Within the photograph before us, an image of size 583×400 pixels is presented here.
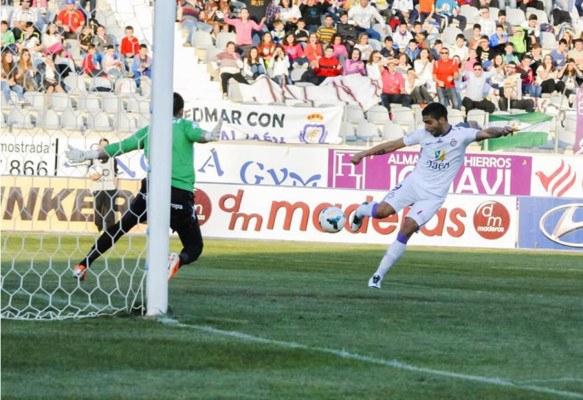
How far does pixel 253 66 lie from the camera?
28406 millimetres

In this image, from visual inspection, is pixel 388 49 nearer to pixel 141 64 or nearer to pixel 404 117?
pixel 404 117

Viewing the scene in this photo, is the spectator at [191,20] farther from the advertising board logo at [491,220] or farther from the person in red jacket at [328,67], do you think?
the advertising board logo at [491,220]

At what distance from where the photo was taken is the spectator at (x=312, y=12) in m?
30.1

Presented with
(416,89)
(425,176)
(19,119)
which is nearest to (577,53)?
(416,89)

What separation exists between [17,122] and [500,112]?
15875 millimetres

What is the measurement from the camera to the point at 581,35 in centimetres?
3166

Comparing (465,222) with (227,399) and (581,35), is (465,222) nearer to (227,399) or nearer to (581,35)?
(581,35)

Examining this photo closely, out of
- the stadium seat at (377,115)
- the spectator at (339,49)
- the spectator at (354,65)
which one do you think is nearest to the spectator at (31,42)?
the stadium seat at (377,115)

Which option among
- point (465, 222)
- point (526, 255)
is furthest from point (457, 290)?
point (465, 222)

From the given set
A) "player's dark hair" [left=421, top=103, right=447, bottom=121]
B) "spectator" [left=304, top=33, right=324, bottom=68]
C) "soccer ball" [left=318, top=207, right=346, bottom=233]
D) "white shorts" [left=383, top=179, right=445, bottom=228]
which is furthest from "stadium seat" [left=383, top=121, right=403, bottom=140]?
"player's dark hair" [left=421, top=103, right=447, bottom=121]

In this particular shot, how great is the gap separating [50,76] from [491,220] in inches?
554

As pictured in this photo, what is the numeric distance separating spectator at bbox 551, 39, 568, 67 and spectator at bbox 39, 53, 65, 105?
61.2ft

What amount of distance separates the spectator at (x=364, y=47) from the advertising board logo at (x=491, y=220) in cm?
575

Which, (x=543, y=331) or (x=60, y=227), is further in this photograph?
(x=60, y=227)
